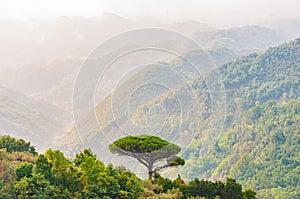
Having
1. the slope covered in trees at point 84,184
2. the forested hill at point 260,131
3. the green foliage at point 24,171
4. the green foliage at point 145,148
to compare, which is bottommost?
the slope covered in trees at point 84,184

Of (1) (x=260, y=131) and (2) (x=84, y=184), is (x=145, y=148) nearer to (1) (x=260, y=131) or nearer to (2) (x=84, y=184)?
(2) (x=84, y=184)

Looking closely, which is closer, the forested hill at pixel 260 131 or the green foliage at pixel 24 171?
the green foliage at pixel 24 171

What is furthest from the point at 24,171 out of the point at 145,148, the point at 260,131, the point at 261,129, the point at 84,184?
the point at 261,129

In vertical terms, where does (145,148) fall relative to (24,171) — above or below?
above

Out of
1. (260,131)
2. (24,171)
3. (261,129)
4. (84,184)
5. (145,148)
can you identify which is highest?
(261,129)

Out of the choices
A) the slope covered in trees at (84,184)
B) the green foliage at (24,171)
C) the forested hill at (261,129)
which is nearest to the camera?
the slope covered in trees at (84,184)

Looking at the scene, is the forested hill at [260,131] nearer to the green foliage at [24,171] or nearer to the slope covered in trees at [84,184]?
the slope covered in trees at [84,184]

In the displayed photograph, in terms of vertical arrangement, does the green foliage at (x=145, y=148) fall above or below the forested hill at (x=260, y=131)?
below

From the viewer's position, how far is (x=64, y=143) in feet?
435

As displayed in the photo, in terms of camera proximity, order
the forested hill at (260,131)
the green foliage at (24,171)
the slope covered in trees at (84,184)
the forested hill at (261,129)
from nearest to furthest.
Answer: the slope covered in trees at (84,184) → the green foliage at (24,171) → the forested hill at (260,131) → the forested hill at (261,129)

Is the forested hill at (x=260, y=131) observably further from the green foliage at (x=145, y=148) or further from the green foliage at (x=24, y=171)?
the green foliage at (x=24, y=171)

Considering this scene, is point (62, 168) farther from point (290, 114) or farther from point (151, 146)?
point (290, 114)

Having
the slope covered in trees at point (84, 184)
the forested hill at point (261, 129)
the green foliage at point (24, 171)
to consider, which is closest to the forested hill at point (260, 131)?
the forested hill at point (261, 129)

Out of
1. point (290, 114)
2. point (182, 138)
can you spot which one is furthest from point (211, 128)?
point (290, 114)
